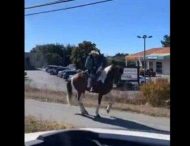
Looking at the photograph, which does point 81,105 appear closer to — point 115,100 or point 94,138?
point 115,100

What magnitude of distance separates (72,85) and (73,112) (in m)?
0.44

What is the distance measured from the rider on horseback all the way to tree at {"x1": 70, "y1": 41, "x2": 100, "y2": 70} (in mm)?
70

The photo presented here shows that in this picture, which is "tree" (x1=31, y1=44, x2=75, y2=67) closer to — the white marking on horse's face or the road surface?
the road surface

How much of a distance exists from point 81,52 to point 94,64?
0.84 metres

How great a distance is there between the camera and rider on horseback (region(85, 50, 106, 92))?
578 cm

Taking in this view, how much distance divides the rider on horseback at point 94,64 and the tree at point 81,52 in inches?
2.7

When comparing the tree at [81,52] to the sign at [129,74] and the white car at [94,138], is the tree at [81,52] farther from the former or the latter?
the white car at [94,138]

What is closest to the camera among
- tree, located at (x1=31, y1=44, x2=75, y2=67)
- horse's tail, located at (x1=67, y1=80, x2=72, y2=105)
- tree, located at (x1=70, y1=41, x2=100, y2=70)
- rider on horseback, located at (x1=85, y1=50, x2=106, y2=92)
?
tree, located at (x1=31, y1=44, x2=75, y2=67)

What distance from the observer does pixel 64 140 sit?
1858 millimetres

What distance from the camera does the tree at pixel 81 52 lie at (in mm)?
5316

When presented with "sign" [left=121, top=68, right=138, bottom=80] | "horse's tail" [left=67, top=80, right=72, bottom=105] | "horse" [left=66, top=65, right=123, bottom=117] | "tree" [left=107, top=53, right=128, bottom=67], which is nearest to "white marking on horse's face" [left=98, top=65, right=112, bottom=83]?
"horse" [left=66, top=65, right=123, bottom=117]

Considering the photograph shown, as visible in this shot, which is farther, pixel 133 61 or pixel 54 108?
pixel 54 108
